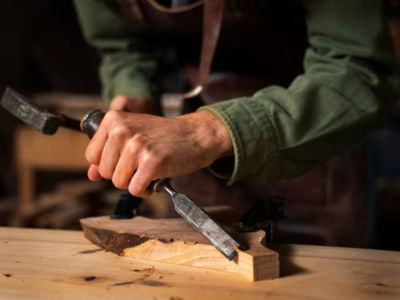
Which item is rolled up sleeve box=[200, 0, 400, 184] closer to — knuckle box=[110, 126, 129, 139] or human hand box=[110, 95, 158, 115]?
knuckle box=[110, 126, 129, 139]

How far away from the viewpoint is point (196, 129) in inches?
34.0

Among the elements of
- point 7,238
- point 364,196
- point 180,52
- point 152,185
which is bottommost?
point 364,196

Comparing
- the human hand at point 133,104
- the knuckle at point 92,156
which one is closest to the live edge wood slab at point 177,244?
the knuckle at point 92,156

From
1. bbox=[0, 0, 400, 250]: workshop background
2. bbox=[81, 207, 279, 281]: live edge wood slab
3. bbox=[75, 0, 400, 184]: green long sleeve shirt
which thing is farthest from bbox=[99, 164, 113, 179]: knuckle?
bbox=[0, 0, 400, 250]: workshop background

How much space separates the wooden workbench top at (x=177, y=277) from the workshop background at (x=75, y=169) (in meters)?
0.61

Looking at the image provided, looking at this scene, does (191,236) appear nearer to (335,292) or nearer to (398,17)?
(335,292)

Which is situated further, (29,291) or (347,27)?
(347,27)

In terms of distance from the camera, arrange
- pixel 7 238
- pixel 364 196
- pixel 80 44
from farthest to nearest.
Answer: pixel 80 44, pixel 364 196, pixel 7 238

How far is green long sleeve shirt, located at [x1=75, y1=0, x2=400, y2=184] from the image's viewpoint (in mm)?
905

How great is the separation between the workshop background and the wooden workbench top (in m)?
0.61

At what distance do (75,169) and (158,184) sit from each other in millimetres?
2163

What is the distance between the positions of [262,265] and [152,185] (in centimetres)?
25

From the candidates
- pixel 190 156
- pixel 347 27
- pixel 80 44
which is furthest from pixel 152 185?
pixel 80 44

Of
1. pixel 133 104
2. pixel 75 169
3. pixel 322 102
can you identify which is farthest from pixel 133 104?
pixel 75 169
